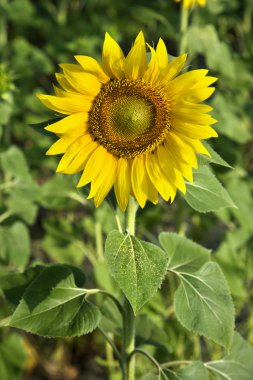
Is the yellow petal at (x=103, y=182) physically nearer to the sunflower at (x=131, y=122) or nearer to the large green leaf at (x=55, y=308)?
the sunflower at (x=131, y=122)

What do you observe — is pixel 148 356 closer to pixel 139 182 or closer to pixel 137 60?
pixel 139 182

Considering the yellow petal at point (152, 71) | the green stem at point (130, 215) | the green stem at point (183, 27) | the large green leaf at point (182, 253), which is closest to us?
the yellow petal at point (152, 71)

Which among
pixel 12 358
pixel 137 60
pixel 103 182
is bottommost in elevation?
pixel 12 358

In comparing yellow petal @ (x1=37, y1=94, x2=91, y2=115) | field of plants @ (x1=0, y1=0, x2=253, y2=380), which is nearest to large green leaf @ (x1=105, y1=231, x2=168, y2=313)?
field of plants @ (x1=0, y1=0, x2=253, y2=380)

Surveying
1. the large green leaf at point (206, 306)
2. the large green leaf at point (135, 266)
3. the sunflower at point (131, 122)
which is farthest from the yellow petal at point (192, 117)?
the large green leaf at point (206, 306)

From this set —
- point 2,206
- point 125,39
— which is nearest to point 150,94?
point 2,206

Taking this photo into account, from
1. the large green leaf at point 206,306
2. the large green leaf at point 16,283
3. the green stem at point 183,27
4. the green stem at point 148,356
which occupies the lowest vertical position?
the large green leaf at point 16,283

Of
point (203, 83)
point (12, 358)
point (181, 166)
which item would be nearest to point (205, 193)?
point (181, 166)
